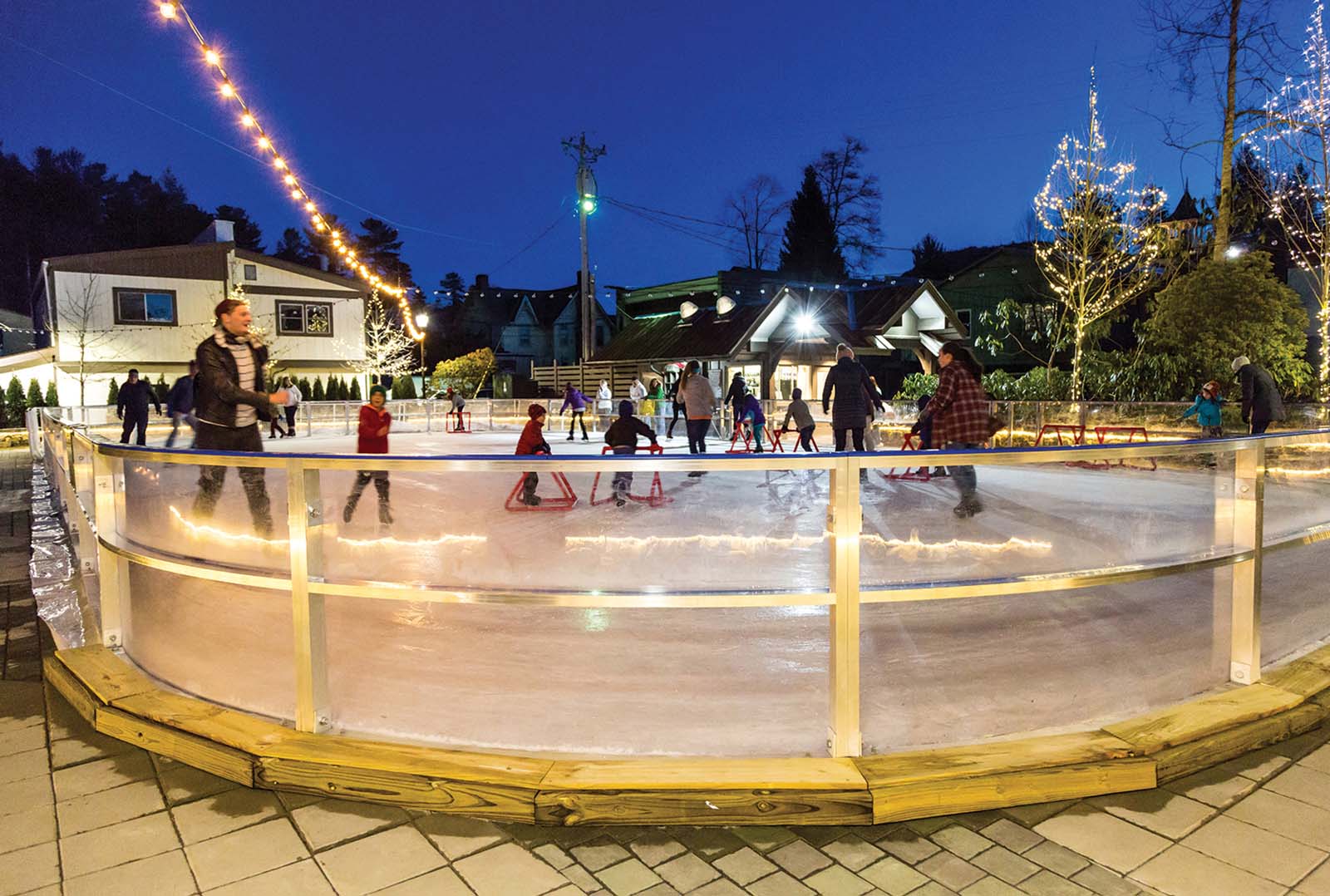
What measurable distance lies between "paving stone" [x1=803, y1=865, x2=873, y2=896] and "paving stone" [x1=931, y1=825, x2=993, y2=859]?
315 millimetres

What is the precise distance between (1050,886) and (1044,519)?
334 centimetres

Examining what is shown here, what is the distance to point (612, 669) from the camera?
12.2ft

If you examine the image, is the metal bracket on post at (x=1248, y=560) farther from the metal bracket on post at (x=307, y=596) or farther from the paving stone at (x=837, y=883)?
the metal bracket on post at (x=307, y=596)

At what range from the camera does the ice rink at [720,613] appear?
3178 mm

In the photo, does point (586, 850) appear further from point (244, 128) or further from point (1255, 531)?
point (244, 128)

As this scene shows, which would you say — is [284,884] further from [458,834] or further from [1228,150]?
[1228,150]

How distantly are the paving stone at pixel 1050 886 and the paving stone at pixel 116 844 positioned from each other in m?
2.27

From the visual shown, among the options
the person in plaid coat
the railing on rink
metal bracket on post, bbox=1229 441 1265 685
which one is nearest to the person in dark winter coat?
the person in plaid coat

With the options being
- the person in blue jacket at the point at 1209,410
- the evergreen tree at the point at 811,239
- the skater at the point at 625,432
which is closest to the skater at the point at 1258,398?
the person in blue jacket at the point at 1209,410

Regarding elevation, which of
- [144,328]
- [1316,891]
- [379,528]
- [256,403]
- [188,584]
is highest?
[144,328]

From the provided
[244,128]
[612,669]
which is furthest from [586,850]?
[244,128]

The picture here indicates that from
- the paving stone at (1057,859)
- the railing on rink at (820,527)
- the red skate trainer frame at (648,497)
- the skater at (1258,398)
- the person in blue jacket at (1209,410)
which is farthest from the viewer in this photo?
the person in blue jacket at (1209,410)

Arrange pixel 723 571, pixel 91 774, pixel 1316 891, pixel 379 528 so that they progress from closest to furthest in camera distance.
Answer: pixel 1316 891
pixel 91 774
pixel 379 528
pixel 723 571

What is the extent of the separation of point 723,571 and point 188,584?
9.48 ft
